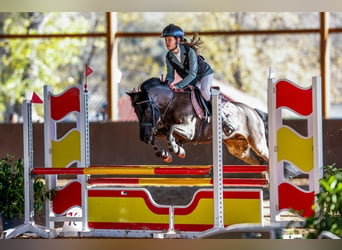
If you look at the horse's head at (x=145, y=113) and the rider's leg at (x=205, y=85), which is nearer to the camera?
the horse's head at (x=145, y=113)

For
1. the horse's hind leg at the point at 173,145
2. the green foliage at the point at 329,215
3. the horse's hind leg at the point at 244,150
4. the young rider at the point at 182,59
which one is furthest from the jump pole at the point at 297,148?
the horse's hind leg at the point at 244,150

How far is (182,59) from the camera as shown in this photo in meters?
6.53

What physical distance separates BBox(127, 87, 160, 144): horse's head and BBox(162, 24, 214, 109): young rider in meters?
0.26

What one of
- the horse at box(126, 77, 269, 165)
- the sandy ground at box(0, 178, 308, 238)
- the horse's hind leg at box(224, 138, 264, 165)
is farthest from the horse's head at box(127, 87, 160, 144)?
the sandy ground at box(0, 178, 308, 238)

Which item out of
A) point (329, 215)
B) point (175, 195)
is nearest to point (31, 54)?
point (175, 195)

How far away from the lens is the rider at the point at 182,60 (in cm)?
649

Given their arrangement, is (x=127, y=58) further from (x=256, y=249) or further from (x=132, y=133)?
(x=256, y=249)

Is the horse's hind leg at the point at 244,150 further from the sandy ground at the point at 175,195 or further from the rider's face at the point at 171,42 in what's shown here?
the rider's face at the point at 171,42

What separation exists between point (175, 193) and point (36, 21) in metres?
8.14

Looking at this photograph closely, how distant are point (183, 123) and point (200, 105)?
20 centimetres

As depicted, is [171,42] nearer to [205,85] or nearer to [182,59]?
[182,59]

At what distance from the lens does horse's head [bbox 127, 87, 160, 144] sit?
256 inches

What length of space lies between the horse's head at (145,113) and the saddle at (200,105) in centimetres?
42

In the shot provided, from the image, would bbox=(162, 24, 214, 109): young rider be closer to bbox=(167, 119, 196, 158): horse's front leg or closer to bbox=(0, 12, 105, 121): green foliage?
bbox=(167, 119, 196, 158): horse's front leg
